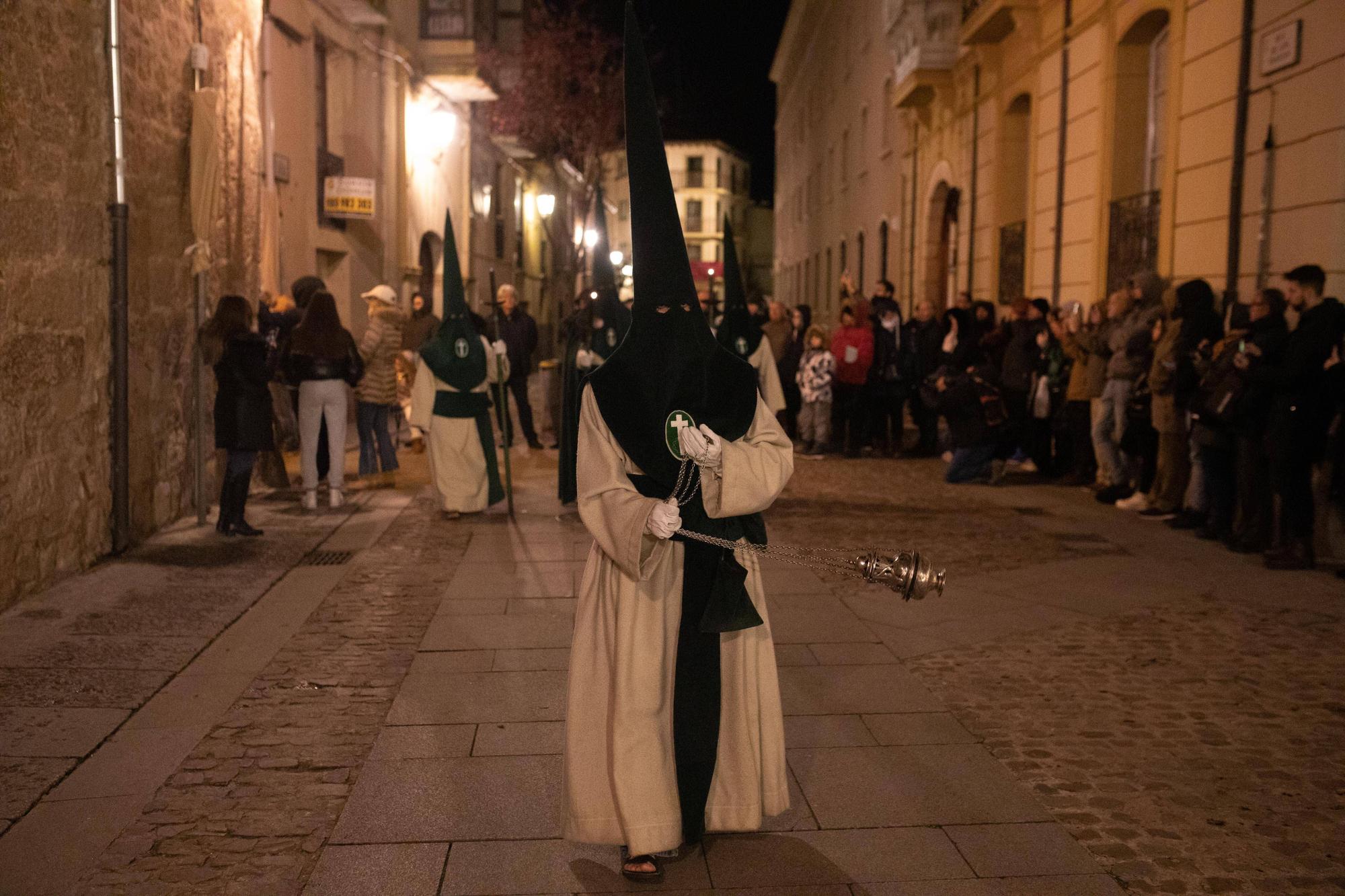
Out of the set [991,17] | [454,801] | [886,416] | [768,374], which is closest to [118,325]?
[454,801]

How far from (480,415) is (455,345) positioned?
2.15 ft

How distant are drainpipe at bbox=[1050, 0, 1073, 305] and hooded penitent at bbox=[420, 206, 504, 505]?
23.0 feet

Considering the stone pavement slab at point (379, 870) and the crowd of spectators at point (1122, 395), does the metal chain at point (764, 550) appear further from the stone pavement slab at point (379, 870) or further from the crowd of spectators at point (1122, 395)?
the crowd of spectators at point (1122, 395)

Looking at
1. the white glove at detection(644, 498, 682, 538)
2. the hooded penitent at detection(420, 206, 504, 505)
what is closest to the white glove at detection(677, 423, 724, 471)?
the white glove at detection(644, 498, 682, 538)

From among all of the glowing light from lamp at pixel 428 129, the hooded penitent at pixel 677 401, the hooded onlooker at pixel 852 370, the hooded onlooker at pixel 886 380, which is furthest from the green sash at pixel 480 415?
the glowing light from lamp at pixel 428 129

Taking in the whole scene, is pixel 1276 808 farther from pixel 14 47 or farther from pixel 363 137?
pixel 363 137

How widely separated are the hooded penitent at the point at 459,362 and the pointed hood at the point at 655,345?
6.18 meters

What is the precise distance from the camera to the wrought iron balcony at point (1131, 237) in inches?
454

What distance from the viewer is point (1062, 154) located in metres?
13.9

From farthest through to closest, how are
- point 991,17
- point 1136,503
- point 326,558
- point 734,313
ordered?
point 991,17, point 1136,503, point 734,313, point 326,558

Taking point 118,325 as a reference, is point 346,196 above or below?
above

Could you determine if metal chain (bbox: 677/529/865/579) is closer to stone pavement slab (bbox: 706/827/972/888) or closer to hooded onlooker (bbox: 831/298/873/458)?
stone pavement slab (bbox: 706/827/972/888)

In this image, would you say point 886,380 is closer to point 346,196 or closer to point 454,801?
point 346,196

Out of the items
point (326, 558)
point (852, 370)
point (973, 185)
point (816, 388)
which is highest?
point (973, 185)
